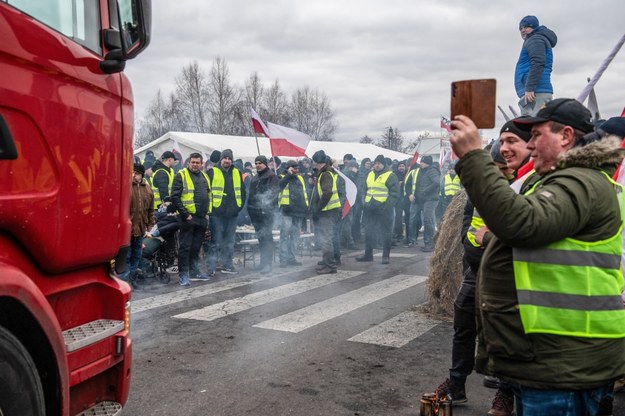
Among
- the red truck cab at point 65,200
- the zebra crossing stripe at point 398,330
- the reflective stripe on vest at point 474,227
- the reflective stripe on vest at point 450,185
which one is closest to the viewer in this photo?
the red truck cab at point 65,200

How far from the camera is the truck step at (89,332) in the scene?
98.5 inches

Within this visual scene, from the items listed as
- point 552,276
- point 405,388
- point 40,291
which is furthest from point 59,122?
point 405,388

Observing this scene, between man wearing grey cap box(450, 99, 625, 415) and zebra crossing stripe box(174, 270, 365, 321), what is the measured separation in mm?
5033

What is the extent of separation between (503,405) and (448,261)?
2687 mm

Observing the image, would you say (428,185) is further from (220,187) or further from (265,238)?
(220,187)

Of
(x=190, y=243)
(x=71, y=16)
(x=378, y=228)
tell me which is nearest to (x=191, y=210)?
(x=190, y=243)

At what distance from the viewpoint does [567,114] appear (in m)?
2.23

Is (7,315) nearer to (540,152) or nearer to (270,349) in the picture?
(540,152)

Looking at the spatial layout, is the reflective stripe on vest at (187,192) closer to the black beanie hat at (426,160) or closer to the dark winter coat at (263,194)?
the dark winter coat at (263,194)

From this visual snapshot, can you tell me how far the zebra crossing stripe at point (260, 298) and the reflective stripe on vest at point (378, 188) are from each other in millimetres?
2331

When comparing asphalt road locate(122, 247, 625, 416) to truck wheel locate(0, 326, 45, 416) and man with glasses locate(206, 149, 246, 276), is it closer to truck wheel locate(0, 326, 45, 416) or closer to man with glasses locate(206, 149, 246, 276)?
man with glasses locate(206, 149, 246, 276)

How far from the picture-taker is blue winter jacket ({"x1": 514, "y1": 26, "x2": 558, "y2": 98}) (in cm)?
602

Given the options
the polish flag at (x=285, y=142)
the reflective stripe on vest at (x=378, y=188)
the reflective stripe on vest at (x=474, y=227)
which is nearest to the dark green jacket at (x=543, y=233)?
the reflective stripe on vest at (x=474, y=227)

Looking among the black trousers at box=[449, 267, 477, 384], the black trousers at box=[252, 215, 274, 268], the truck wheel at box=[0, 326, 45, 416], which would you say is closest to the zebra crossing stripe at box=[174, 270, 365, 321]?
the black trousers at box=[252, 215, 274, 268]
